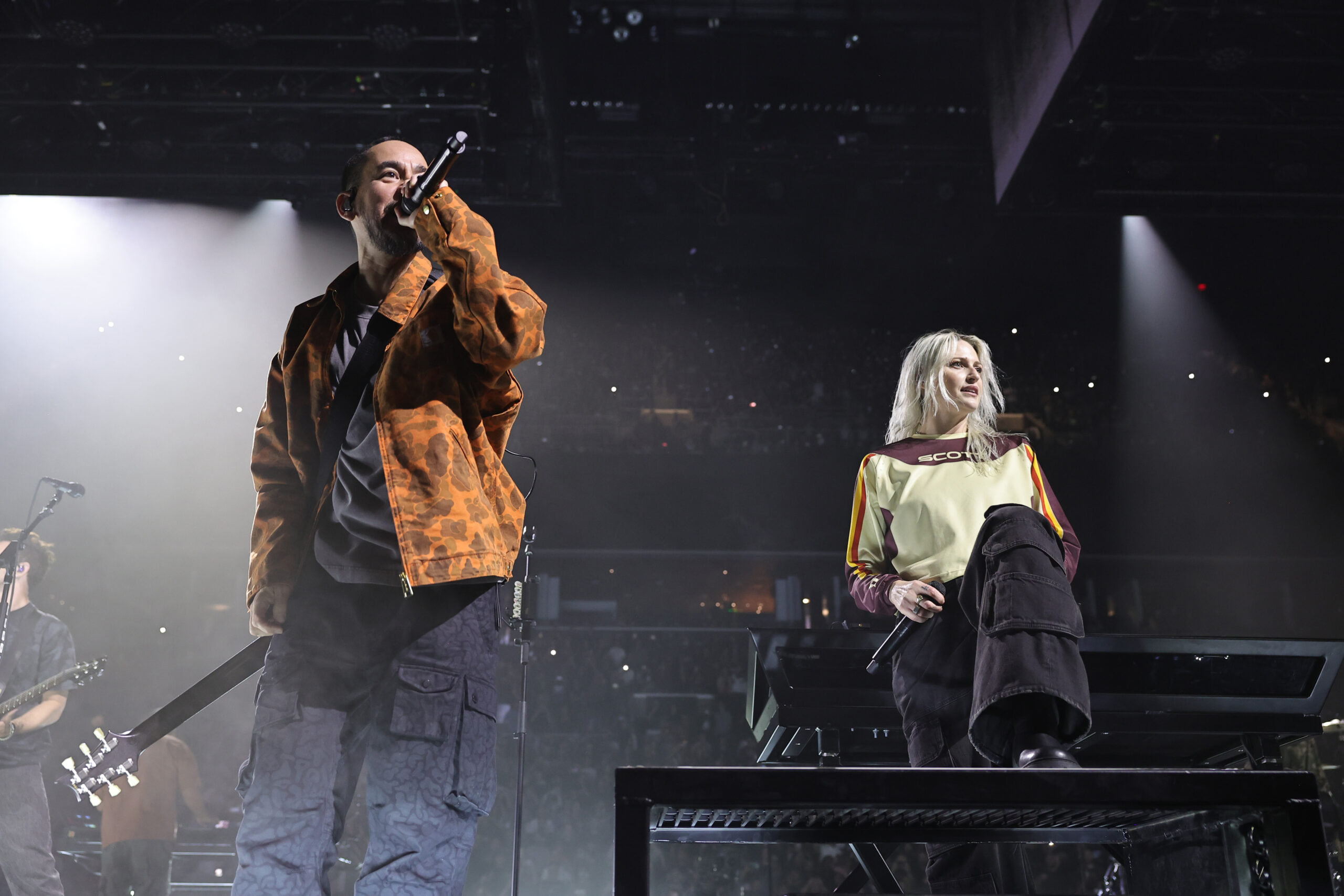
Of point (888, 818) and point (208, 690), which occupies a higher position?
point (208, 690)

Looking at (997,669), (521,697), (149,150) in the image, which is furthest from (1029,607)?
(149,150)

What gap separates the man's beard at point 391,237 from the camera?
158 cm

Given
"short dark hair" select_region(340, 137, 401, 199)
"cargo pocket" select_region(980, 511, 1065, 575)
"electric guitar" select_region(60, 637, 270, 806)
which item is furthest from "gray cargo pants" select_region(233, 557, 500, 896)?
"cargo pocket" select_region(980, 511, 1065, 575)

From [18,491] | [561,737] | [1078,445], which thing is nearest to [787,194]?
[1078,445]

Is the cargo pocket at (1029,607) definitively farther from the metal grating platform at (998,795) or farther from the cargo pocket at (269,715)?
the cargo pocket at (269,715)

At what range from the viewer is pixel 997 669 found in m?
1.37

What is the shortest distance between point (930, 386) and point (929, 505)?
1.22 feet

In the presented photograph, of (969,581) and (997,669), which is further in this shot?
(969,581)

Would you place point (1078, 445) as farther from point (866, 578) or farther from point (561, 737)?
point (866, 578)

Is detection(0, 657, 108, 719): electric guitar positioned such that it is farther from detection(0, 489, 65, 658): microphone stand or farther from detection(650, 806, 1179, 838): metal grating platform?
detection(650, 806, 1179, 838): metal grating platform

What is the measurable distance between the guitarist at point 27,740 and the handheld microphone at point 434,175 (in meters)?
3.76

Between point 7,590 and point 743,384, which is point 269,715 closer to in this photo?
point 7,590

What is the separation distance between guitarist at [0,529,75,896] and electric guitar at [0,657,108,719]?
0.11 ft

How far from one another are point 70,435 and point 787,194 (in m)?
5.60
